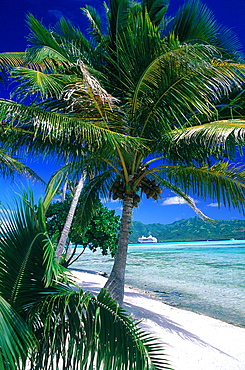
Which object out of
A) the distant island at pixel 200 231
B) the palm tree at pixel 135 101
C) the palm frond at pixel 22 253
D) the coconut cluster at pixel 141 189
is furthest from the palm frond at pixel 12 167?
the distant island at pixel 200 231

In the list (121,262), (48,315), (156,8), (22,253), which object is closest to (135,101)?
(156,8)

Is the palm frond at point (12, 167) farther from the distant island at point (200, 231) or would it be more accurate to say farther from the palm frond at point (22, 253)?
the distant island at point (200, 231)

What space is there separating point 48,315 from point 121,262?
13.7 feet

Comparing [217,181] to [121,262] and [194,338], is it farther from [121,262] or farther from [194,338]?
[194,338]

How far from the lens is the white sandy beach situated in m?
4.34

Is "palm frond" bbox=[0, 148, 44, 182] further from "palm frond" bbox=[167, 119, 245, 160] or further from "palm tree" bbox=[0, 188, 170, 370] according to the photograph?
"palm tree" bbox=[0, 188, 170, 370]

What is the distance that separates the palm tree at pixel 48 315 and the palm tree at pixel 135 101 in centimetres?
254

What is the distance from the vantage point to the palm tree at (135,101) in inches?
181

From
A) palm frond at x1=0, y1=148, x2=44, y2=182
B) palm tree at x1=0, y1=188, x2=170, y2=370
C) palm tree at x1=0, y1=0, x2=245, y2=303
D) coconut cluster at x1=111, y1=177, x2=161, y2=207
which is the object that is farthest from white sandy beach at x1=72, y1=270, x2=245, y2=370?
palm frond at x1=0, y1=148, x2=44, y2=182

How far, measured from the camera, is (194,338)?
18.1ft

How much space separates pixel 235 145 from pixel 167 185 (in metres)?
2.20

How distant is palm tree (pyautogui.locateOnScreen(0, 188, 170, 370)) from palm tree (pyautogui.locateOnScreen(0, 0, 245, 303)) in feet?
8.33

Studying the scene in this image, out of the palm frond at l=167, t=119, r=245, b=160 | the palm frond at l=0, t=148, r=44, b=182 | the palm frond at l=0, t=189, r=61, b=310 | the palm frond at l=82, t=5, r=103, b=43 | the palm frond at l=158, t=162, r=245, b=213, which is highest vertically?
the palm frond at l=82, t=5, r=103, b=43

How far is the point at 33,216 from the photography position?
83.7 inches
